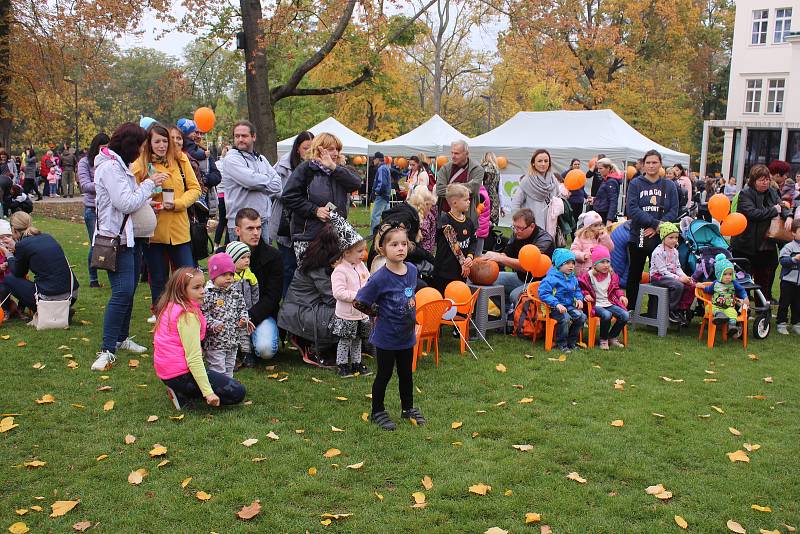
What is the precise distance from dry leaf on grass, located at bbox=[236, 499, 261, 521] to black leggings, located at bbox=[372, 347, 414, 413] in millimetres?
1424

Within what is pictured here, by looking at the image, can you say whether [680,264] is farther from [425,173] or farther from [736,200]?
[425,173]

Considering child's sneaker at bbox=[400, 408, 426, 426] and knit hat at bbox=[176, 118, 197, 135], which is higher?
knit hat at bbox=[176, 118, 197, 135]

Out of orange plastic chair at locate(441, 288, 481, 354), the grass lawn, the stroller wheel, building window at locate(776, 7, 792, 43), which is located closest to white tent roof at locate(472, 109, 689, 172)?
the stroller wheel

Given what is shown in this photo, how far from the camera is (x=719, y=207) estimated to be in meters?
8.57

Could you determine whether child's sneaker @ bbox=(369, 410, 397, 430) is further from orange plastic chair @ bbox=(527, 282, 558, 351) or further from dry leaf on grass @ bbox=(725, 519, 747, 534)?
orange plastic chair @ bbox=(527, 282, 558, 351)

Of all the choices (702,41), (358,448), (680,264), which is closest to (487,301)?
(680,264)

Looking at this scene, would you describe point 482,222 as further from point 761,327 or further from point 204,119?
point 204,119

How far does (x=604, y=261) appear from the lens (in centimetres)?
763

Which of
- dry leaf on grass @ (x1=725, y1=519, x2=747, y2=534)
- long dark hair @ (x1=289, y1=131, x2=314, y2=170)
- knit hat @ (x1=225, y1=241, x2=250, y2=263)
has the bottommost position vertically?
dry leaf on grass @ (x1=725, y1=519, x2=747, y2=534)

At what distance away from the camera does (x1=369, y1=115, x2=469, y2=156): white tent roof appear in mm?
23469

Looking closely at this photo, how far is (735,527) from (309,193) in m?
4.48

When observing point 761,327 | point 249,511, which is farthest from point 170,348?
point 761,327

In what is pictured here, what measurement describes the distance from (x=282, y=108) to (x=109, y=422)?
3592 cm

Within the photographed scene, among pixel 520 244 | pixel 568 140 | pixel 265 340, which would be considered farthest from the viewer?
pixel 568 140
